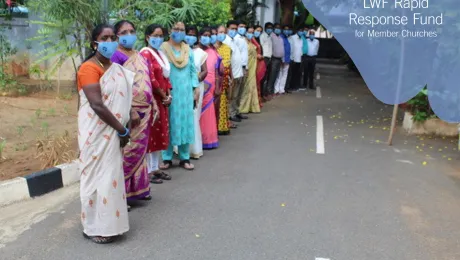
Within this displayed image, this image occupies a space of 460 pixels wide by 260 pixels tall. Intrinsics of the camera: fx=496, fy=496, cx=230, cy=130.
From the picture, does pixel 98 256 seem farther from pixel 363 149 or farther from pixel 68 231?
pixel 363 149

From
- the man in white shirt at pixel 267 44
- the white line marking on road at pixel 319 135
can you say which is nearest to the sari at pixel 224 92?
the white line marking on road at pixel 319 135

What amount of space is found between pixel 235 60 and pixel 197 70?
2.67 metres

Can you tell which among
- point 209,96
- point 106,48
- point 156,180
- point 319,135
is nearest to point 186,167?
point 156,180

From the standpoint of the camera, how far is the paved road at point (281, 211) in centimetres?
380

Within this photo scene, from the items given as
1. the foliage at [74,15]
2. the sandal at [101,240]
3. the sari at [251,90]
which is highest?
the foliage at [74,15]

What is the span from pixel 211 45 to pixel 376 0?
2.37 metres

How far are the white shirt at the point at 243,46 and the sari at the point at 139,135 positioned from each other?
15.4 feet

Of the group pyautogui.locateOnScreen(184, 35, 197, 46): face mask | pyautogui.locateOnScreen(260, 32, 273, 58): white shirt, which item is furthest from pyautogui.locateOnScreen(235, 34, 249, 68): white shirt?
pyautogui.locateOnScreen(184, 35, 197, 46): face mask

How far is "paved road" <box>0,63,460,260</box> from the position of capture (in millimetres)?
3803

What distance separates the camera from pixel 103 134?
367 centimetres

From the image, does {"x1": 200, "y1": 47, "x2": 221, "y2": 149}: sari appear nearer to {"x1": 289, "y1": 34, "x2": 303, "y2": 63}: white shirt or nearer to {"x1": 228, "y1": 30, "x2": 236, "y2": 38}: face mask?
{"x1": 228, "y1": 30, "x2": 236, "y2": 38}: face mask

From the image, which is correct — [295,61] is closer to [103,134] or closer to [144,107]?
[144,107]

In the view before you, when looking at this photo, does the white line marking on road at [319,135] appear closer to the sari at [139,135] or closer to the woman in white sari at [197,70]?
the woman in white sari at [197,70]

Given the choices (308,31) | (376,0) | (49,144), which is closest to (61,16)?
(49,144)
